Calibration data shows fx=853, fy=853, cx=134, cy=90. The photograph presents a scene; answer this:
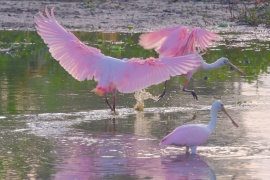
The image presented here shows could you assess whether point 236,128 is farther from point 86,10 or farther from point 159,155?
point 86,10

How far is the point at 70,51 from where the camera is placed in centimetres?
1078

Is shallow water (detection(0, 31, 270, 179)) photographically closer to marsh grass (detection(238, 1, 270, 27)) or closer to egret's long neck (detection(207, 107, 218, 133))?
egret's long neck (detection(207, 107, 218, 133))

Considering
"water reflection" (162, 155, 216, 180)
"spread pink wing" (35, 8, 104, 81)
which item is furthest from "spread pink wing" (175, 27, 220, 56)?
"water reflection" (162, 155, 216, 180)

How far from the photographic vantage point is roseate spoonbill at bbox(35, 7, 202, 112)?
996cm

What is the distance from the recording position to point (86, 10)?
23.7 m

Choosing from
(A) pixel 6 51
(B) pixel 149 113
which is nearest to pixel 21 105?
(B) pixel 149 113

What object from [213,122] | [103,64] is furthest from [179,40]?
[213,122]

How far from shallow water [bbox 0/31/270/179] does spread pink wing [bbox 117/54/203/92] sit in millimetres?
549

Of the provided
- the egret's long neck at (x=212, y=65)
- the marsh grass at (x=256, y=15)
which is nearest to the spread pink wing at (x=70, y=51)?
the egret's long neck at (x=212, y=65)

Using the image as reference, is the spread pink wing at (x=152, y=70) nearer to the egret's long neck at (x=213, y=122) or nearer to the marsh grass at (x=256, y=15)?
the egret's long neck at (x=213, y=122)

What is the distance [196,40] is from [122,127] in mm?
2532

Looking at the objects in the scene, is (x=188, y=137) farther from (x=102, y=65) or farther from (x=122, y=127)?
(x=102, y=65)

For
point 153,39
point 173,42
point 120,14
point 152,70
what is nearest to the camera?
point 152,70

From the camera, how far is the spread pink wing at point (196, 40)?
1219 cm
